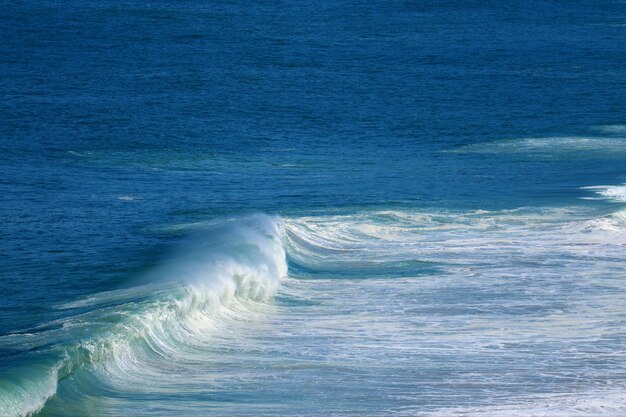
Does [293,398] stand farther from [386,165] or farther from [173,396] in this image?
[386,165]

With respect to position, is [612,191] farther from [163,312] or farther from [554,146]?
[163,312]

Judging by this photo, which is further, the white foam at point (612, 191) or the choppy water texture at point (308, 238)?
the white foam at point (612, 191)

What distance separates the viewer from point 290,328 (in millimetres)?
14742

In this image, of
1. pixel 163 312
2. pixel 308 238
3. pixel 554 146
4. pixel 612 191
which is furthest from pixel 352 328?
pixel 554 146

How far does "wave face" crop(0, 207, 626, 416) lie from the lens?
12.0m

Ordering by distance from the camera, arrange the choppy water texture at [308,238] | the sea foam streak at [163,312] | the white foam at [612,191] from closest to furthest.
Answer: the sea foam streak at [163,312] → the choppy water texture at [308,238] → the white foam at [612,191]

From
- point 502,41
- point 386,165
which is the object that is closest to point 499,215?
point 386,165

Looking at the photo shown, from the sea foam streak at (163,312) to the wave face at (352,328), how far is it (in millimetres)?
29

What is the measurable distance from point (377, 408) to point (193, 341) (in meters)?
3.15

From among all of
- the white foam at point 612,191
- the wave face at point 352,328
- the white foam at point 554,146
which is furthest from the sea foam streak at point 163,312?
the white foam at point 554,146

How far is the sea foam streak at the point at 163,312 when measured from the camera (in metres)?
12.3

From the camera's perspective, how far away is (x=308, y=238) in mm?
20031

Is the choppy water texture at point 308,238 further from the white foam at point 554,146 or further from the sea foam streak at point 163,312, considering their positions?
the white foam at point 554,146

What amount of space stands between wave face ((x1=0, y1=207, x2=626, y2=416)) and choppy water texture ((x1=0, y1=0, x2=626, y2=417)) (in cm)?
4
